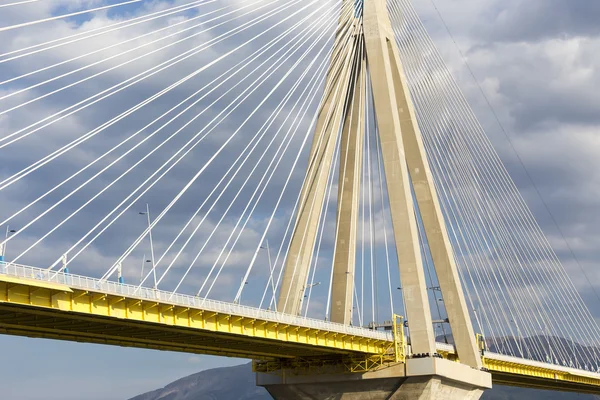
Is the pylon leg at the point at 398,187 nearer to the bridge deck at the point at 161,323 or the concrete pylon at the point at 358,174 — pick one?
the concrete pylon at the point at 358,174

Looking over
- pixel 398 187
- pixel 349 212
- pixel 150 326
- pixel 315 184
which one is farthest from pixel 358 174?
pixel 150 326

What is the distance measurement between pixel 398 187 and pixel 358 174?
18.1ft

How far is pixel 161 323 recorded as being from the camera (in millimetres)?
39750

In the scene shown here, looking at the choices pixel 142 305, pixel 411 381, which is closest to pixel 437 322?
pixel 411 381

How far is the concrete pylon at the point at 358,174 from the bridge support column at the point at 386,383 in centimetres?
210

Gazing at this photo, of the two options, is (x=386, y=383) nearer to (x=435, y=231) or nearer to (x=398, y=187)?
(x=435, y=231)

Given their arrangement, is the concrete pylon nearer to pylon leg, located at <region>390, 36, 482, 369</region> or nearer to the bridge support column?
pylon leg, located at <region>390, 36, 482, 369</region>

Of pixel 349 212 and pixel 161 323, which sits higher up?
pixel 349 212

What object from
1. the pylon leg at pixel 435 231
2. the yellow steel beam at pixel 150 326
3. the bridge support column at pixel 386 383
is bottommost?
the bridge support column at pixel 386 383

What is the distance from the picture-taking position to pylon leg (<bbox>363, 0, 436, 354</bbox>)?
51.8m

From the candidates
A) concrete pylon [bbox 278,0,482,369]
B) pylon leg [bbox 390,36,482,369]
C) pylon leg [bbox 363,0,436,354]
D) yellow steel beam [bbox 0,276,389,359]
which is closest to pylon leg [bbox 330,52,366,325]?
Result: concrete pylon [bbox 278,0,482,369]

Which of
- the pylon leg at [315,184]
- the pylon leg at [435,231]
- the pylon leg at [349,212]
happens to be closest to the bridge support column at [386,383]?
the pylon leg at [435,231]

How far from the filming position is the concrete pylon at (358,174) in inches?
2110

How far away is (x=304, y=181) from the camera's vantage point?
56031mm
